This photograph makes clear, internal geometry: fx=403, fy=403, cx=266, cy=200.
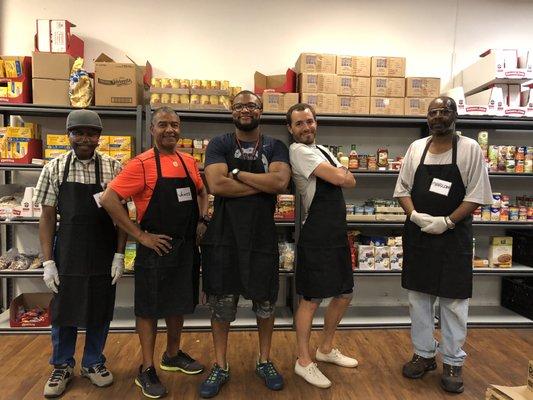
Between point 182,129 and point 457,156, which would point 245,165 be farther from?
point 182,129

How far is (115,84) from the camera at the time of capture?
134 inches

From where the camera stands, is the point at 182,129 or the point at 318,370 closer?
the point at 318,370

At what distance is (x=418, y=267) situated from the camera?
8.94 feet

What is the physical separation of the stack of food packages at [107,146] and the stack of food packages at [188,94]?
1.35 feet

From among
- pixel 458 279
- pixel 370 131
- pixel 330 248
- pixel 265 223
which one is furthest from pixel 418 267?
pixel 370 131

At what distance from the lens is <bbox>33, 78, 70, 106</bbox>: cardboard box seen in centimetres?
336

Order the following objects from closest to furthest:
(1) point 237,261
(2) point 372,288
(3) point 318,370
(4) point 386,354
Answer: (1) point 237,261 < (3) point 318,370 < (4) point 386,354 < (2) point 372,288

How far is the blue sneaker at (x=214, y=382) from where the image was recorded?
2.49 meters

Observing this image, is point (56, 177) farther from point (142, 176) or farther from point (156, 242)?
point (156, 242)

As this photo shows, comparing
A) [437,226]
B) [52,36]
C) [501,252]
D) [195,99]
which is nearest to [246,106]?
[195,99]

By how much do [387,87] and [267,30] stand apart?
4.32ft

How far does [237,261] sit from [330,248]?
60 cm

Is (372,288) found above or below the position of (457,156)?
below

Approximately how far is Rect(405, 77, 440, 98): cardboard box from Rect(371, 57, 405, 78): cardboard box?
105mm
